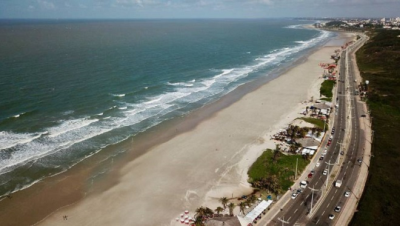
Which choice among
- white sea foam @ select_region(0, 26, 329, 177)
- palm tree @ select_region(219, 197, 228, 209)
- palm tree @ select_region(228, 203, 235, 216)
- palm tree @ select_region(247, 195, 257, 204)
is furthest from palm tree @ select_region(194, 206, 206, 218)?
white sea foam @ select_region(0, 26, 329, 177)

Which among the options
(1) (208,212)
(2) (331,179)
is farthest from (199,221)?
(2) (331,179)

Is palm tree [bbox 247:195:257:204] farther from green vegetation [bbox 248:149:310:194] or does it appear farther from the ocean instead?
the ocean

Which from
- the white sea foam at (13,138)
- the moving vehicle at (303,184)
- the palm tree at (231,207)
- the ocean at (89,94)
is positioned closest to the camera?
the palm tree at (231,207)

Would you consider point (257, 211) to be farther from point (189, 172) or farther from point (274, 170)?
point (189, 172)

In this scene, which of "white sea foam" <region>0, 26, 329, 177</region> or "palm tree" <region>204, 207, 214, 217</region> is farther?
"white sea foam" <region>0, 26, 329, 177</region>

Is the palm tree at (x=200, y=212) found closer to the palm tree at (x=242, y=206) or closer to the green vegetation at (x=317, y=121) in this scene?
the palm tree at (x=242, y=206)

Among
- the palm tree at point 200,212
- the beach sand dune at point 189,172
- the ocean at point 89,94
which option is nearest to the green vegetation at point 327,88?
the beach sand dune at point 189,172

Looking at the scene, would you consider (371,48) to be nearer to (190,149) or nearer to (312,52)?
(312,52)
